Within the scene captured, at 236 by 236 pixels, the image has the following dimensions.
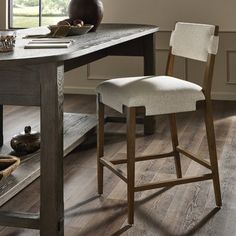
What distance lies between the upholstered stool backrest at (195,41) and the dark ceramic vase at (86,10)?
22.5 inches

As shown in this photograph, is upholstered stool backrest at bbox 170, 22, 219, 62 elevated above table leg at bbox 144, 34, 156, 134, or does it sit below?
above

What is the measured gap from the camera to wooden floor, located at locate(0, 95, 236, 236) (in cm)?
192

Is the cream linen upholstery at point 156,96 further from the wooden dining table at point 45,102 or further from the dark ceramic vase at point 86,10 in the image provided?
the dark ceramic vase at point 86,10

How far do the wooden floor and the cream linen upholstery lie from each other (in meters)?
0.45

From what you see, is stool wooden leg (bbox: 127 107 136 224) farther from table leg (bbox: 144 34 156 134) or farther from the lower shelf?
table leg (bbox: 144 34 156 134)

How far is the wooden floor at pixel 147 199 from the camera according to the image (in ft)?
6.30

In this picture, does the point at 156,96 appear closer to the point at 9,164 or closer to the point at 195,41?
the point at 195,41

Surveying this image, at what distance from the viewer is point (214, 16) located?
443 centimetres

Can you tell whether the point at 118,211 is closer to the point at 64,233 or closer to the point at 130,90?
the point at 64,233

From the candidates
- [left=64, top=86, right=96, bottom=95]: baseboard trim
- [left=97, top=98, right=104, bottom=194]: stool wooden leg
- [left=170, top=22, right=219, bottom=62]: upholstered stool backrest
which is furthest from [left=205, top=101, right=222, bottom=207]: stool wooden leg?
[left=64, top=86, right=96, bottom=95]: baseboard trim

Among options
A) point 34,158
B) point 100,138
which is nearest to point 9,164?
point 34,158

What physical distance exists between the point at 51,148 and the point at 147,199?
0.73 metres

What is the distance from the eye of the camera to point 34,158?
2.33 m

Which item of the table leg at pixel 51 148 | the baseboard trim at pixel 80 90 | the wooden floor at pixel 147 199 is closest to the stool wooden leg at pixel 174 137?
the wooden floor at pixel 147 199
